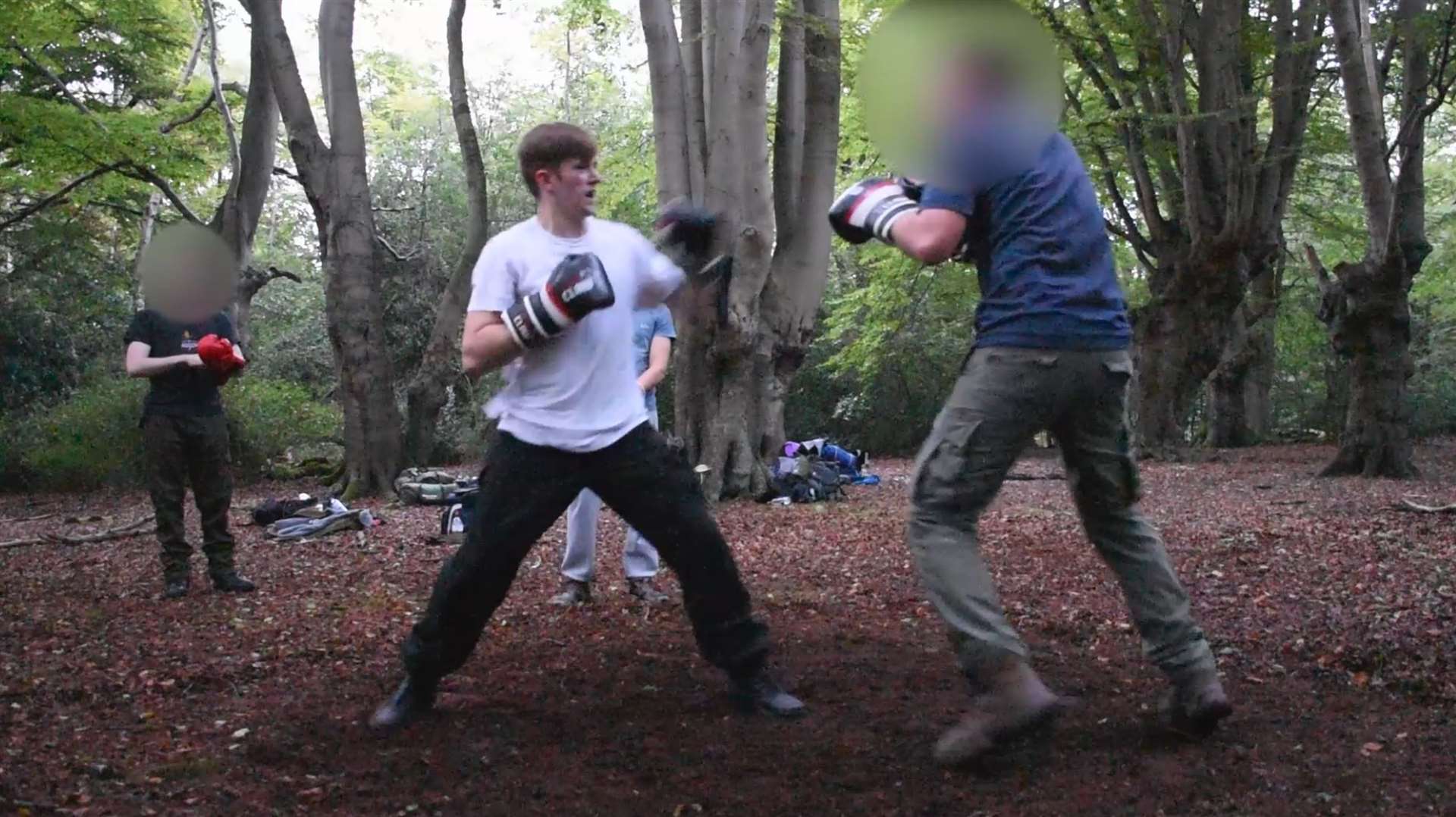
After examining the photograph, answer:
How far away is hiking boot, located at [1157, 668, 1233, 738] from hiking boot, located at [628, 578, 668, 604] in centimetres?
289

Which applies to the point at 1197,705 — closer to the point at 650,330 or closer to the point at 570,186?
the point at 570,186

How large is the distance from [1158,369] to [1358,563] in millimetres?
10847

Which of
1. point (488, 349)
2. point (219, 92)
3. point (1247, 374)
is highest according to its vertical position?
point (219, 92)

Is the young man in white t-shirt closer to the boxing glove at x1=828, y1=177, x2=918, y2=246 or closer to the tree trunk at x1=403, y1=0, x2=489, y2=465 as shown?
the boxing glove at x1=828, y1=177, x2=918, y2=246

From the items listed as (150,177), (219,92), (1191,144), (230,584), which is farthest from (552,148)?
(219,92)

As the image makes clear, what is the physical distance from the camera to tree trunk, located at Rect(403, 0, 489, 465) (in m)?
14.0

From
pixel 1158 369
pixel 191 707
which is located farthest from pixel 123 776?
pixel 1158 369

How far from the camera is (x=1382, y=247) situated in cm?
1198

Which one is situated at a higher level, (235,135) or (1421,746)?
(235,135)

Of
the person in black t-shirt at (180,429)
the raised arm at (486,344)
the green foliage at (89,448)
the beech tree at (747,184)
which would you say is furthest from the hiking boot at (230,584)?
the green foliage at (89,448)

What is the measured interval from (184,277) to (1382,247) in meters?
10.8

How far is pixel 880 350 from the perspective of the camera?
19.8 m

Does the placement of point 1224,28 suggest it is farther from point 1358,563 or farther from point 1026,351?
point 1026,351

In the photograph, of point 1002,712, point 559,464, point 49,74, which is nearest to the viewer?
point 1002,712
